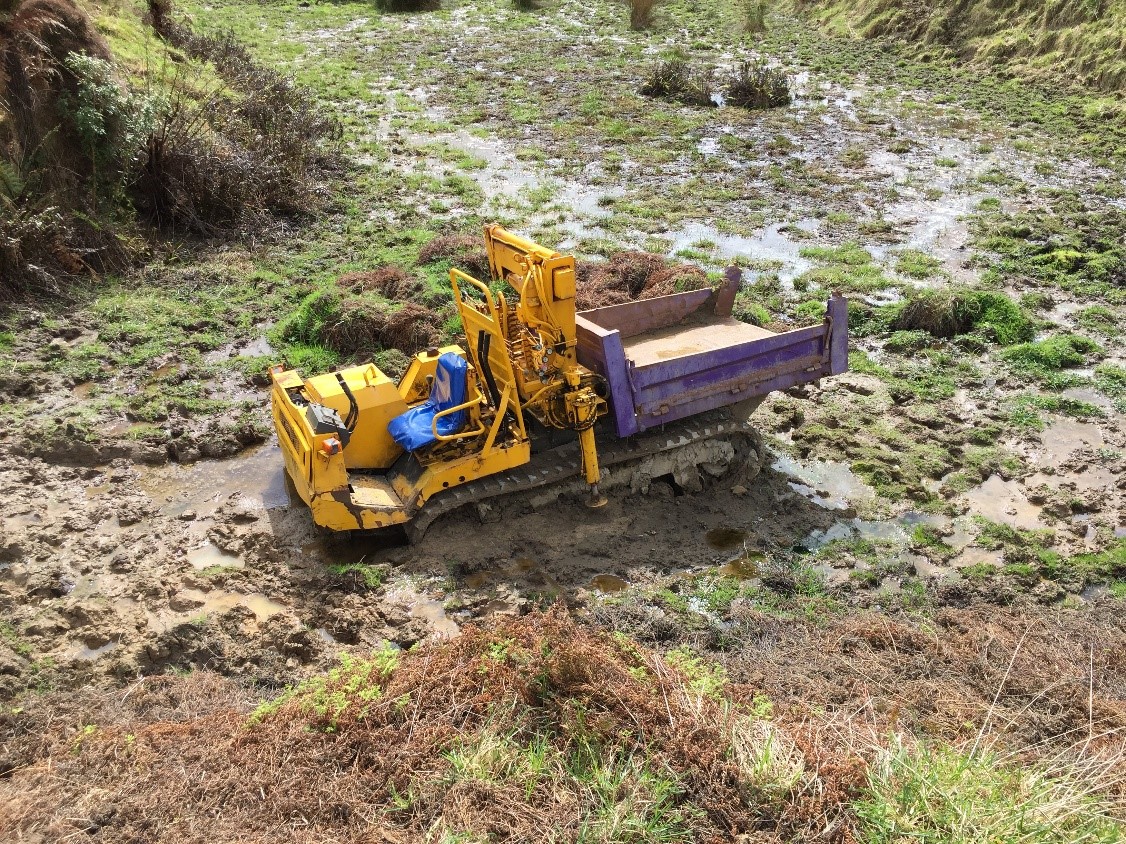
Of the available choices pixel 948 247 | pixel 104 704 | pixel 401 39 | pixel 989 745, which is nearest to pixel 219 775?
pixel 104 704

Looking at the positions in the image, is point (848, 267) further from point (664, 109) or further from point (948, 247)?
point (664, 109)

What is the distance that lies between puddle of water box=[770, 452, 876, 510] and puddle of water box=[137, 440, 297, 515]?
14.8 ft

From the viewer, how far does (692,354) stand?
7.47m

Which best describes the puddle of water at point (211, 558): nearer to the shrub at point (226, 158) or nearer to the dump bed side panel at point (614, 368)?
the dump bed side panel at point (614, 368)

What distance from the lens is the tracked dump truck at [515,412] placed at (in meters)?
6.69

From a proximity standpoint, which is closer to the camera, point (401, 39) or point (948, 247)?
point (948, 247)

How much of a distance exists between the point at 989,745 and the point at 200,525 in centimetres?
594

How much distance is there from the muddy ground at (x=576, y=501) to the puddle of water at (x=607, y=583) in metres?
0.04

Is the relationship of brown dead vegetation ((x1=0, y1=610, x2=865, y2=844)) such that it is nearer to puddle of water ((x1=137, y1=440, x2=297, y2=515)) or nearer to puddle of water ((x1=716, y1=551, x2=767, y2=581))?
puddle of water ((x1=716, y1=551, x2=767, y2=581))

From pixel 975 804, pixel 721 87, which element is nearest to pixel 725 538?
pixel 975 804

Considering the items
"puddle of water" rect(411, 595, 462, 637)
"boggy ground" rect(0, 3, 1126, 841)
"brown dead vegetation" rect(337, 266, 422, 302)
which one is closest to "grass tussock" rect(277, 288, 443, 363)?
"boggy ground" rect(0, 3, 1126, 841)

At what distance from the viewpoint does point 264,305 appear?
10.8 m

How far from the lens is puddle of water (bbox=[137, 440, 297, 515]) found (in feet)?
24.5

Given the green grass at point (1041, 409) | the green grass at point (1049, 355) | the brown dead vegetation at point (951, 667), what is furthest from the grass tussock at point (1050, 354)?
the brown dead vegetation at point (951, 667)
